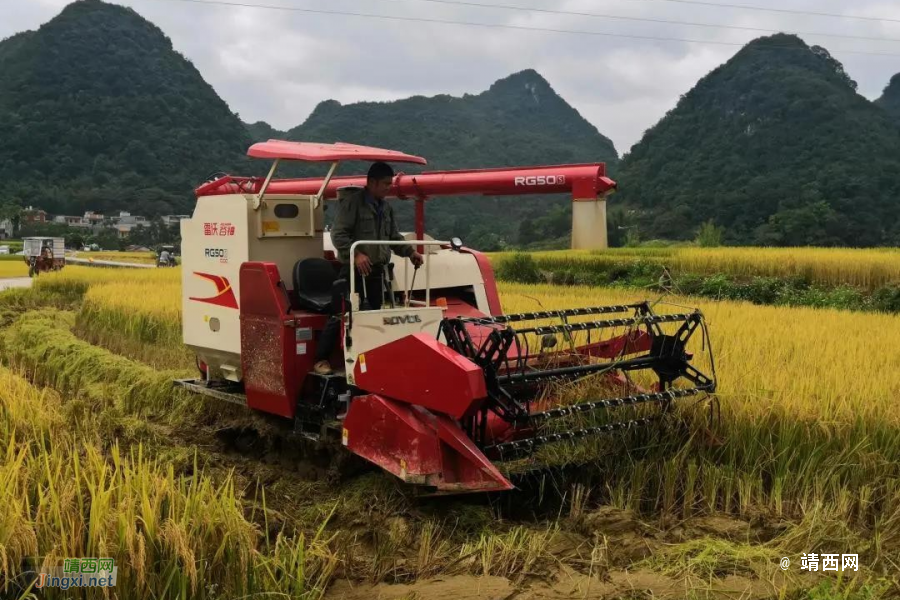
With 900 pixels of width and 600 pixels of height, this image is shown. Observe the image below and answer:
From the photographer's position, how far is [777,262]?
1483 cm

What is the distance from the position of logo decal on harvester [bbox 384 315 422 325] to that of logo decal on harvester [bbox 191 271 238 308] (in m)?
1.47

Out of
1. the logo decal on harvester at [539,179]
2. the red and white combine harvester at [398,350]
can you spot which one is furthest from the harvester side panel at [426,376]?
the logo decal on harvester at [539,179]

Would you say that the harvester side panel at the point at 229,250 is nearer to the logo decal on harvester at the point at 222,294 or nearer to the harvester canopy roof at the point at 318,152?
the logo decal on harvester at the point at 222,294

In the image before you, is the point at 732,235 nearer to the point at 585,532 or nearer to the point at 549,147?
the point at 585,532

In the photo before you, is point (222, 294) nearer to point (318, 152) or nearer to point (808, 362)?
point (318, 152)

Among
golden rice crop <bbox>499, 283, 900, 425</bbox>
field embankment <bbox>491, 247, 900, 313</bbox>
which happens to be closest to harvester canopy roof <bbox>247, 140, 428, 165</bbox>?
golden rice crop <bbox>499, 283, 900, 425</bbox>

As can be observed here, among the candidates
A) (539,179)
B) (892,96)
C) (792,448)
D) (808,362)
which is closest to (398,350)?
(792,448)

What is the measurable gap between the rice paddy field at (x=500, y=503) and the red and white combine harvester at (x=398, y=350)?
297 millimetres

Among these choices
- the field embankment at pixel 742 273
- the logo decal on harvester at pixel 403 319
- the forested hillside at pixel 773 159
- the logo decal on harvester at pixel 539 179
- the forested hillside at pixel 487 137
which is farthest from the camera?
the forested hillside at pixel 487 137

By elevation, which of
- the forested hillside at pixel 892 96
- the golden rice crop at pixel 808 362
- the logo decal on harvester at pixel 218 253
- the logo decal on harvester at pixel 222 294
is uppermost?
the forested hillside at pixel 892 96

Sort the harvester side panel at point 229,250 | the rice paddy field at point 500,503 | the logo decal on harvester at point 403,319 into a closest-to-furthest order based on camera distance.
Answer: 1. the rice paddy field at point 500,503
2. the logo decal on harvester at point 403,319
3. the harvester side panel at point 229,250

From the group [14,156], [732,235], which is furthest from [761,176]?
[14,156]

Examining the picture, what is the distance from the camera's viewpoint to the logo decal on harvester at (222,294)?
18.7 feet

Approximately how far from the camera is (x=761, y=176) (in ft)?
147
